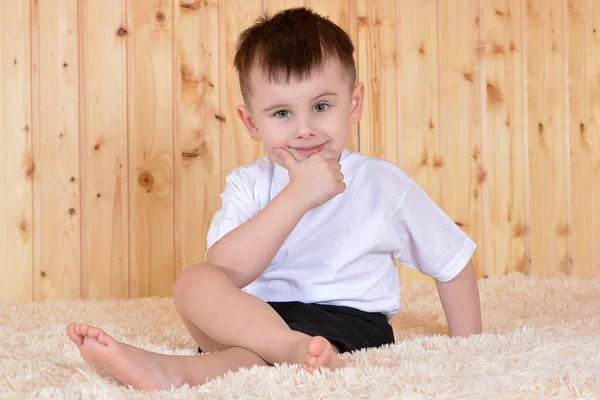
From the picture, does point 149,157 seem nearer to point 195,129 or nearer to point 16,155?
point 195,129

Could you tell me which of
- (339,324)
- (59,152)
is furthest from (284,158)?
(59,152)

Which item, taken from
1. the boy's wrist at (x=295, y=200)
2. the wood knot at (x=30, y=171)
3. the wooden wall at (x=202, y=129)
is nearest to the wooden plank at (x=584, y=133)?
the wooden wall at (x=202, y=129)

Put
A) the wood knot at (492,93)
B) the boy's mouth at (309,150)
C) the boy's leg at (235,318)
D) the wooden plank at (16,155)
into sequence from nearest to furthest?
the boy's leg at (235,318) < the boy's mouth at (309,150) < the wooden plank at (16,155) < the wood knot at (492,93)

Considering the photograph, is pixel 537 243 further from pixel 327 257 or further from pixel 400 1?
pixel 327 257

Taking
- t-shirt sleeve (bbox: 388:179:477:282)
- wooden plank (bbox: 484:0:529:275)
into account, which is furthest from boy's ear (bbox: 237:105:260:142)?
wooden plank (bbox: 484:0:529:275)

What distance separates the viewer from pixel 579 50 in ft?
7.25

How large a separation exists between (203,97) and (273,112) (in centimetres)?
87

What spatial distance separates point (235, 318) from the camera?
0.91 metres

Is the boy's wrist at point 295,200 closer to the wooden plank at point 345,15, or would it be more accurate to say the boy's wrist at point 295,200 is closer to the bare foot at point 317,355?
the bare foot at point 317,355

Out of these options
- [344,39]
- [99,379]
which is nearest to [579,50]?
[344,39]

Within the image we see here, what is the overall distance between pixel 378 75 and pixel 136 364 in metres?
1.41

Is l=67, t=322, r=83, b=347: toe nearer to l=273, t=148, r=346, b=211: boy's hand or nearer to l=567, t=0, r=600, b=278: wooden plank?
l=273, t=148, r=346, b=211: boy's hand

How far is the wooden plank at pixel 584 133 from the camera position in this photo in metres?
2.19

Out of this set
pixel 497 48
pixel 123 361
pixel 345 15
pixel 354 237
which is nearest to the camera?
pixel 123 361
